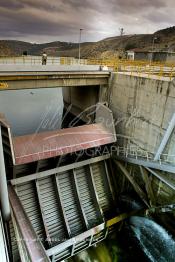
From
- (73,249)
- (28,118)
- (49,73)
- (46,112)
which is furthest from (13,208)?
(46,112)

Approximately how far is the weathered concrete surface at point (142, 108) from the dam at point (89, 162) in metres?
0.05

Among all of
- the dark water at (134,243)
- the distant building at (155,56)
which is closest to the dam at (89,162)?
the dark water at (134,243)

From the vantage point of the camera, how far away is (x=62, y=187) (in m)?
11.9

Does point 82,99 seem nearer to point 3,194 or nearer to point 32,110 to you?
point 32,110

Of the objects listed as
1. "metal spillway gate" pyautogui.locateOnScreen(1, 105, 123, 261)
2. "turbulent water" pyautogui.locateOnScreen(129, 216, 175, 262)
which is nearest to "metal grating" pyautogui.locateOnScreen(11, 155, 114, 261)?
"metal spillway gate" pyautogui.locateOnScreen(1, 105, 123, 261)

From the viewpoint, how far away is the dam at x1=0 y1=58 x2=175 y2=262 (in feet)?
32.8

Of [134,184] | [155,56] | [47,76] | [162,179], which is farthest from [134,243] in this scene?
[155,56]

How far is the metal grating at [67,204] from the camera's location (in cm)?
1036

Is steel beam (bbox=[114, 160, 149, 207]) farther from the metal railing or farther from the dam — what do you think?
the metal railing

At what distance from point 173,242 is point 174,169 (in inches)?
170

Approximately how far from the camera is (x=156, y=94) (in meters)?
10.4

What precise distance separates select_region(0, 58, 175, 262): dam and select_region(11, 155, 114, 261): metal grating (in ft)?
0.16

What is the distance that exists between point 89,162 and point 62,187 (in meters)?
2.21

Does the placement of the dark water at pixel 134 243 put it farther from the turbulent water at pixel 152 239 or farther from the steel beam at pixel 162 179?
the steel beam at pixel 162 179
